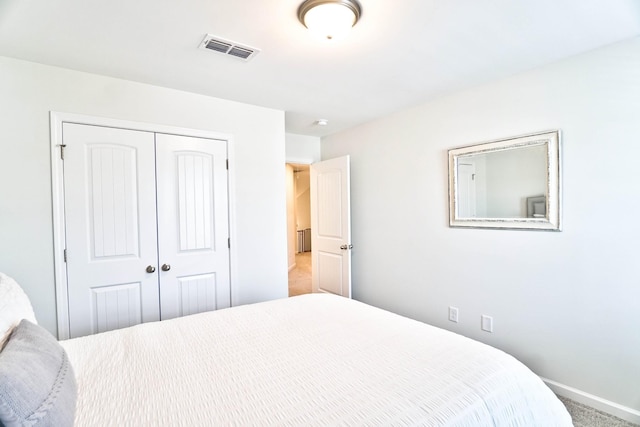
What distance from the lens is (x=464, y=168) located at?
103 inches

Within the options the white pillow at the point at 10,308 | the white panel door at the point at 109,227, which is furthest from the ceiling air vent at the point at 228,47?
the white pillow at the point at 10,308

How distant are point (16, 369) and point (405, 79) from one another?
8.37 ft

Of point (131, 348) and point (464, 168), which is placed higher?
point (464, 168)

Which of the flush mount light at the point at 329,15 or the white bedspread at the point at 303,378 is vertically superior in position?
the flush mount light at the point at 329,15

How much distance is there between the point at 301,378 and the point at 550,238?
2017mm

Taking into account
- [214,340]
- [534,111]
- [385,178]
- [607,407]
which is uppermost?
[534,111]

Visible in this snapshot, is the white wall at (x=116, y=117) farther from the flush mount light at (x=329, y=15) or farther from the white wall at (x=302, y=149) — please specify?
the flush mount light at (x=329, y=15)

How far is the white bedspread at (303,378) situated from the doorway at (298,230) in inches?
132

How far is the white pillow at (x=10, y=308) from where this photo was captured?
99cm

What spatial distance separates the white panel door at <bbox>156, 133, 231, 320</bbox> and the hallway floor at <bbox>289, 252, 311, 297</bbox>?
6.75 feet

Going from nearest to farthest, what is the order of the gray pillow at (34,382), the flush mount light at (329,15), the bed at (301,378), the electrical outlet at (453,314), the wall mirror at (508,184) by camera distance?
the gray pillow at (34,382) → the bed at (301,378) → the flush mount light at (329,15) → the wall mirror at (508,184) → the electrical outlet at (453,314)

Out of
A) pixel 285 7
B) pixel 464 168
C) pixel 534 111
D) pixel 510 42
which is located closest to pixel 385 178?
pixel 464 168

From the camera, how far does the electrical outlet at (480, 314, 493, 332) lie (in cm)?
246

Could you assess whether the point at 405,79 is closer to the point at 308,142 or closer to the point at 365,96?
the point at 365,96
